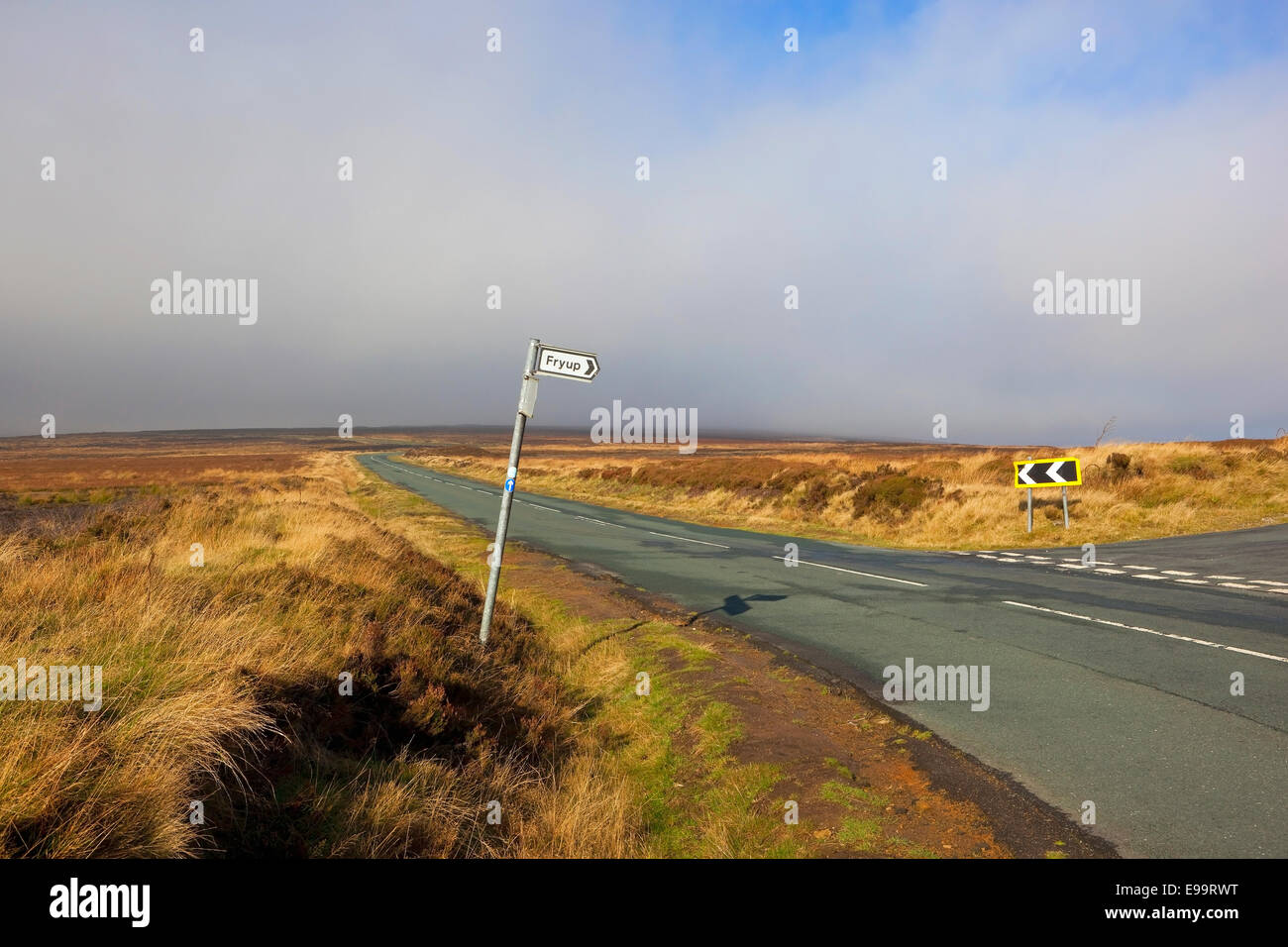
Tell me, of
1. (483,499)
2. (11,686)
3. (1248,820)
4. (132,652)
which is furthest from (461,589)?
(483,499)

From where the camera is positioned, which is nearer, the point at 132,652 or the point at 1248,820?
the point at 1248,820

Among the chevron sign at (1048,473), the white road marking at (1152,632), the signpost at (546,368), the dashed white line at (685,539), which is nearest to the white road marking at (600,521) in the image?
the dashed white line at (685,539)

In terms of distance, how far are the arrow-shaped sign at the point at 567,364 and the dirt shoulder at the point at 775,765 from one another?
10.2 ft

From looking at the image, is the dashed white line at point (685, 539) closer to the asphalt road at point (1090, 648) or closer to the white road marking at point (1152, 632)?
the asphalt road at point (1090, 648)

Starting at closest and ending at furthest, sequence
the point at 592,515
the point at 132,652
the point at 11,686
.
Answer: the point at 11,686 → the point at 132,652 → the point at 592,515

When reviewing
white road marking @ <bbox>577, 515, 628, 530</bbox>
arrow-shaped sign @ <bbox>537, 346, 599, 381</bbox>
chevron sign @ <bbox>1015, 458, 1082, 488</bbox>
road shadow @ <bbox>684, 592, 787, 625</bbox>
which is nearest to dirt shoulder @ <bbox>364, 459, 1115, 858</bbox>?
road shadow @ <bbox>684, 592, 787, 625</bbox>

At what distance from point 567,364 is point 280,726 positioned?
12.3 feet

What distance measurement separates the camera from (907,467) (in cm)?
3200

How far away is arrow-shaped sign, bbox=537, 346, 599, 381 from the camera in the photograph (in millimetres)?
6488

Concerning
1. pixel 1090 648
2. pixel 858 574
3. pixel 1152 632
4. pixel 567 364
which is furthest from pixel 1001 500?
pixel 567 364

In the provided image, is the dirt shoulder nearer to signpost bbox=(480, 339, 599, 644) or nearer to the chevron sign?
signpost bbox=(480, 339, 599, 644)

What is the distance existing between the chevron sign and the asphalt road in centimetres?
193

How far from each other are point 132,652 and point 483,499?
93.3 ft
